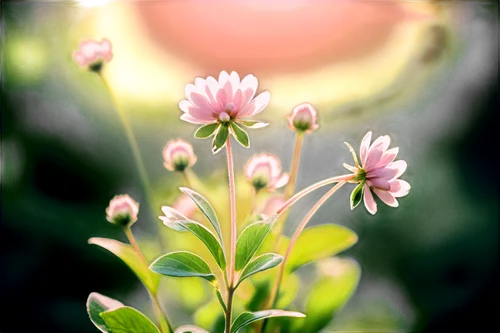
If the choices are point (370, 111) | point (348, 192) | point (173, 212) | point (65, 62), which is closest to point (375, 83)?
point (370, 111)

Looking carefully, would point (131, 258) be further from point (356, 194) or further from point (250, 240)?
point (356, 194)

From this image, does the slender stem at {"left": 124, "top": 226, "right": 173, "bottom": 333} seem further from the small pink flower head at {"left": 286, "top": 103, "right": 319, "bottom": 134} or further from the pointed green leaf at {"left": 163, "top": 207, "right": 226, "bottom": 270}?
the small pink flower head at {"left": 286, "top": 103, "right": 319, "bottom": 134}

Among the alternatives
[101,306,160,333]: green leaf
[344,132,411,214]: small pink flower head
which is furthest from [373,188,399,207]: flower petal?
[101,306,160,333]: green leaf

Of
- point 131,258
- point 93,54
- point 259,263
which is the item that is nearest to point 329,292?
point 259,263

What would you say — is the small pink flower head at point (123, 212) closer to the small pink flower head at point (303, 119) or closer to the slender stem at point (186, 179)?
the slender stem at point (186, 179)

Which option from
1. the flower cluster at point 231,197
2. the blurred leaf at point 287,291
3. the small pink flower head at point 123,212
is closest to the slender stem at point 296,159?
the flower cluster at point 231,197

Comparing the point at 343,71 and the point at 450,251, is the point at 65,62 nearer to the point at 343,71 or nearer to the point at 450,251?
the point at 343,71
